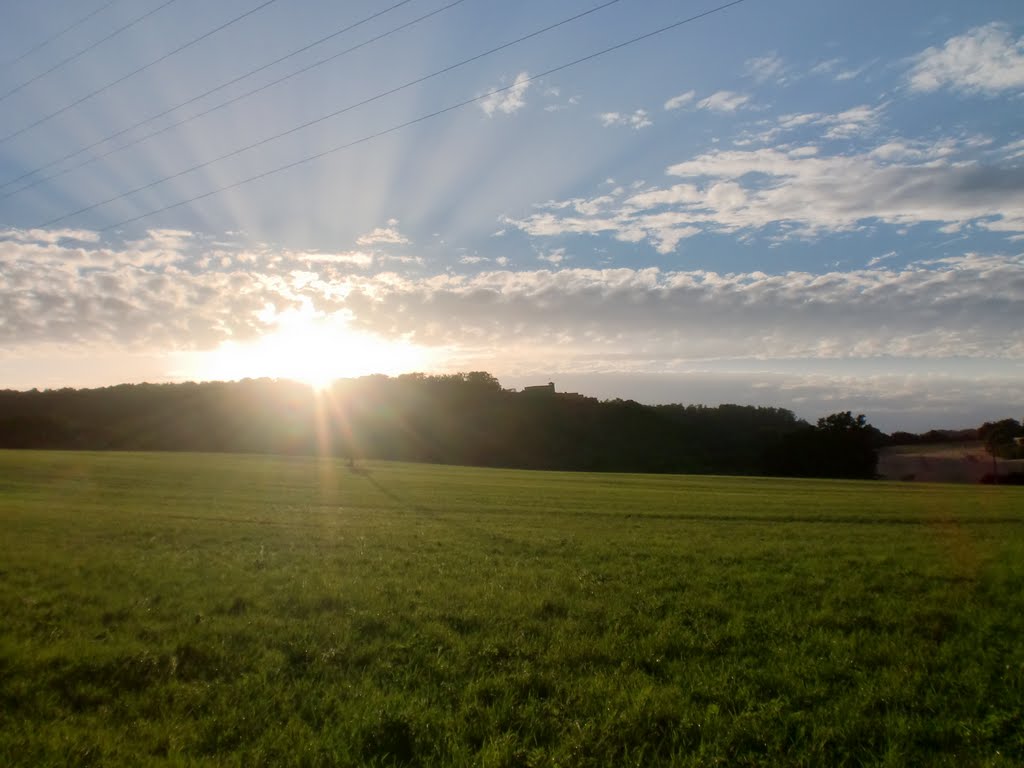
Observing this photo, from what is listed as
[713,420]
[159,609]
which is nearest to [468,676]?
[159,609]

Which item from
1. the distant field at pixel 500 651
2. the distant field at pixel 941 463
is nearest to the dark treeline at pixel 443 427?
the distant field at pixel 941 463

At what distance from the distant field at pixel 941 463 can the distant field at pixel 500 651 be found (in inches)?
3321

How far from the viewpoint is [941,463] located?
96.6m

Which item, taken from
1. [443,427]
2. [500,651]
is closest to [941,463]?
[443,427]

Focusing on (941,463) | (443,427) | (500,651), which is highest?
(443,427)

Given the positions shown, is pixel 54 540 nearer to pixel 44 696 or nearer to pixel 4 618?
pixel 4 618

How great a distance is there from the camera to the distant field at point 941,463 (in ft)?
296

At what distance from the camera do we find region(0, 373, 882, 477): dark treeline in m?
112

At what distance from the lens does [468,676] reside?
25.8ft

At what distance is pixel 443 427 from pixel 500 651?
420ft

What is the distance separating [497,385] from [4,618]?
142017 millimetres

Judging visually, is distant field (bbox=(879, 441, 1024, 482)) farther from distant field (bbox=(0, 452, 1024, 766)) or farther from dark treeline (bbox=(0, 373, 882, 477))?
distant field (bbox=(0, 452, 1024, 766))

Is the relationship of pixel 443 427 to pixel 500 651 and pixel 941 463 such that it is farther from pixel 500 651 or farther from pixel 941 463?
pixel 500 651

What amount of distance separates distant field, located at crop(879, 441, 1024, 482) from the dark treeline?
12.9 feet
